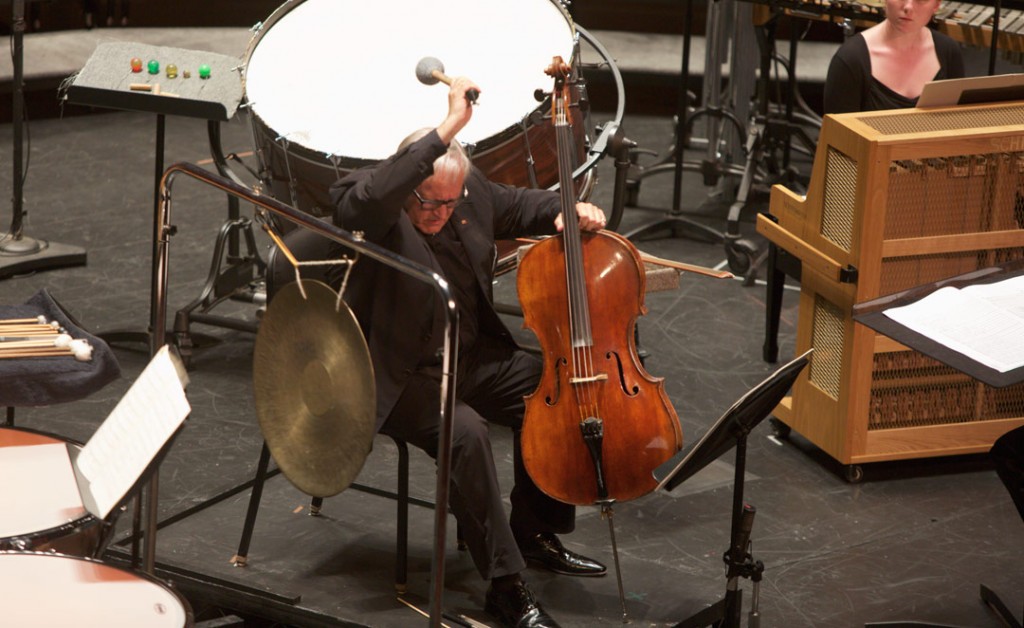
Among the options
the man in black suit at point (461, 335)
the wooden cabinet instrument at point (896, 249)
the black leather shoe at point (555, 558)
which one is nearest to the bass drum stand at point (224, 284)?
the man in black suit at point (461, 335)

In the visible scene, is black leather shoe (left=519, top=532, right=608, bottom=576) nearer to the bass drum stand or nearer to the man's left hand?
the man's left hand

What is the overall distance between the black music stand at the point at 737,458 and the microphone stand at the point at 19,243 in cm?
369

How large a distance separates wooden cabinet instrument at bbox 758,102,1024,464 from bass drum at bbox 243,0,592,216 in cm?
85

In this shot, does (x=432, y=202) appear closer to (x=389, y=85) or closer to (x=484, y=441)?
(x=484, y=441)

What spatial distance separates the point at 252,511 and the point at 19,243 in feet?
A: 9.34

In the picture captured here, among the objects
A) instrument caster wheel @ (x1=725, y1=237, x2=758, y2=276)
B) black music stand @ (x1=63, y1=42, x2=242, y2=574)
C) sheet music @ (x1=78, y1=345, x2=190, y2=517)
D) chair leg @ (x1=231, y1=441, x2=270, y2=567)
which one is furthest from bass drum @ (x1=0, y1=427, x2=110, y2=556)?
instrument caster wheel @ (x1=725, y1=237, x2=758, y2=276)

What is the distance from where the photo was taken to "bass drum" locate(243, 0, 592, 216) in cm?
429

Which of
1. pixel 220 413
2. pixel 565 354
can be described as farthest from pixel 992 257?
pixel 220 413

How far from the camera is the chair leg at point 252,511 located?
3711 mm

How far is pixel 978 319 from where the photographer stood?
122 inches

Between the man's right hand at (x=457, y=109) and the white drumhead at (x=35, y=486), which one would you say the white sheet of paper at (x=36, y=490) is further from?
the man's right hand at (x=457, y=109)

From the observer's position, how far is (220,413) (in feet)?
15.7

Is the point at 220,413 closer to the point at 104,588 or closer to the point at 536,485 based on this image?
the point at 536,485

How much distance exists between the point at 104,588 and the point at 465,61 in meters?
2.48
